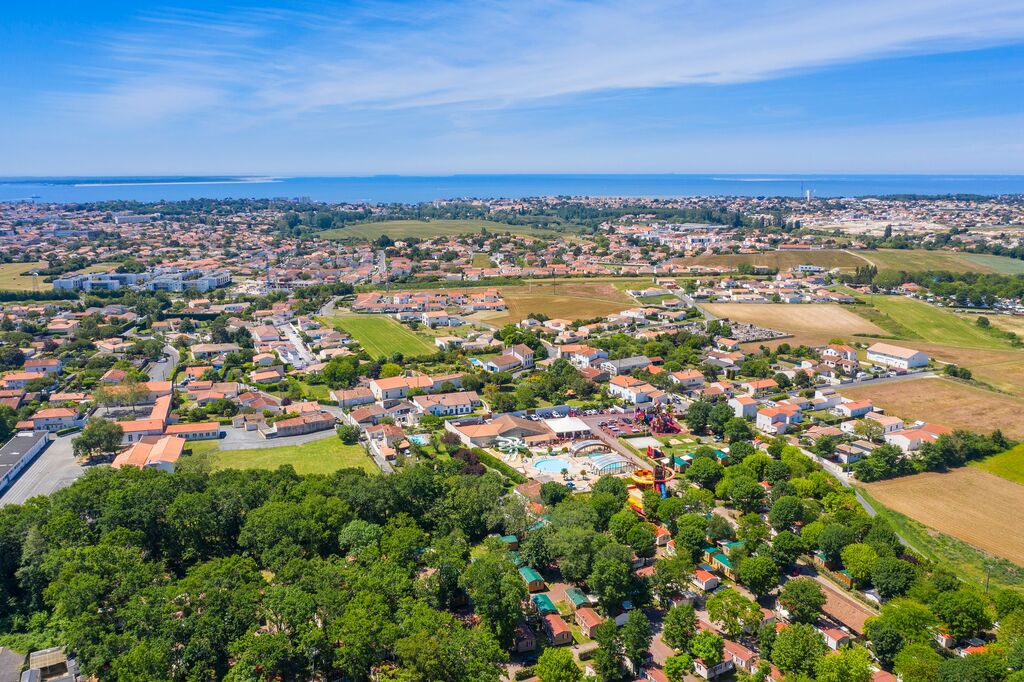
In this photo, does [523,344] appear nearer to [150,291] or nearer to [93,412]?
[93,412]

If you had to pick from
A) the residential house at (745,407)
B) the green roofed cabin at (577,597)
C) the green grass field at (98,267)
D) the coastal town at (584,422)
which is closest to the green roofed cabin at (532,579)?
the coastal town at (584,422)

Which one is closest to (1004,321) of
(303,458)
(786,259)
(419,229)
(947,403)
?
(947,403)

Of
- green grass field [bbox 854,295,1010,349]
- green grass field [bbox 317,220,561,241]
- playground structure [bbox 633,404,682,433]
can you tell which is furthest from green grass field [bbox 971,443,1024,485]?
green grass field [bbox 317,220,561,241]

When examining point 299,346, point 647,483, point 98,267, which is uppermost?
point 98,267

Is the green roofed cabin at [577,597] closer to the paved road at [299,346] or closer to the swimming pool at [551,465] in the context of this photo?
the swimming pool at [551,465]

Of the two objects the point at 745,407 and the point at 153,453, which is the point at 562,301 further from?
the point at 153,453

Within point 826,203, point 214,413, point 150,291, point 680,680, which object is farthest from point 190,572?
point 826,203

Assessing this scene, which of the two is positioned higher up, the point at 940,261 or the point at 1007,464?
the point at 940,261
